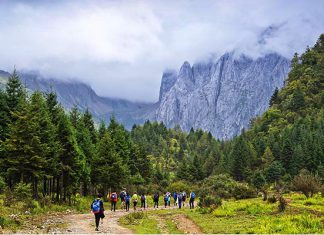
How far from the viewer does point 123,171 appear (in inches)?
2320

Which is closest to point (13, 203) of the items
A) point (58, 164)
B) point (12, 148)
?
point (12, 148)

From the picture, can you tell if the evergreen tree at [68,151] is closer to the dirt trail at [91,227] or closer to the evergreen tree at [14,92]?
the evergreen tree at [14,92]

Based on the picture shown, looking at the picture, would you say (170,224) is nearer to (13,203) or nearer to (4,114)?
(13,203)

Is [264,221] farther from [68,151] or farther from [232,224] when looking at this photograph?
[68,151]

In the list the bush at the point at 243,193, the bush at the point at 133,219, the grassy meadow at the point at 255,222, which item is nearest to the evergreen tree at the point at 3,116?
the bush at the point at 133,219

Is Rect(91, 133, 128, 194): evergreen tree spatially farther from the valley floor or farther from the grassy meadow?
the valley floor

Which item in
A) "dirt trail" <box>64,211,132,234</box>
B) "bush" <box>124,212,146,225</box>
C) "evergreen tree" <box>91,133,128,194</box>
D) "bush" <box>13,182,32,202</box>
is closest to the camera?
"dirt trail" <box>64,211,132,234</box>

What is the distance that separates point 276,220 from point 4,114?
31.2m

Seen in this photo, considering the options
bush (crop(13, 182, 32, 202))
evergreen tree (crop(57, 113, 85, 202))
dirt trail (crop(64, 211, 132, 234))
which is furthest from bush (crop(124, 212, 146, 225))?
evergreen tree (crop(57, 113, 85, 202))

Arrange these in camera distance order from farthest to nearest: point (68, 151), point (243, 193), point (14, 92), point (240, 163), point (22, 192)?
point (240, 163) → point (243, 193) → point (68, 151) → point (14, 92) → point (22, 192)

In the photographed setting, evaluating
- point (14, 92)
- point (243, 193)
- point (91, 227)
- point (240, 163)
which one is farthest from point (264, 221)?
point (240, 163)

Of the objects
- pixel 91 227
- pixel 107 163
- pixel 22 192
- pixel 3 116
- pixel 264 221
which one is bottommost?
pixel 91 227

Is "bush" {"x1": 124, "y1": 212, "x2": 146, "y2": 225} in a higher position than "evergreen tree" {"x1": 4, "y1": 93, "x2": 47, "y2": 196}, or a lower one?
lower

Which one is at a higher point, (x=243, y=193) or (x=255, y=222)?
(x=243, y=193)
